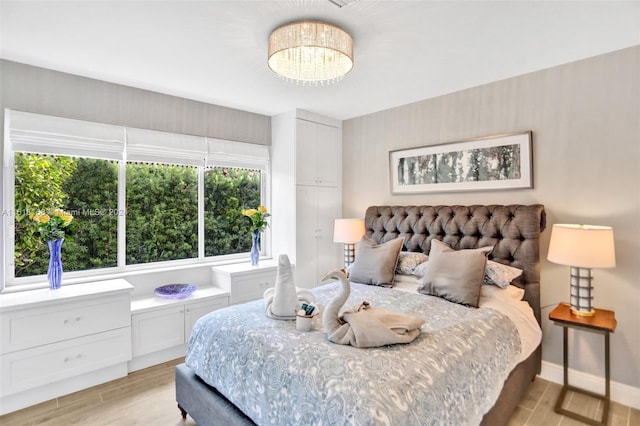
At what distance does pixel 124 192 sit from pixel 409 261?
2713 millimetres

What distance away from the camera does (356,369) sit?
1386 millimetres

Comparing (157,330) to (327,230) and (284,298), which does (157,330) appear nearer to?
(284,298)

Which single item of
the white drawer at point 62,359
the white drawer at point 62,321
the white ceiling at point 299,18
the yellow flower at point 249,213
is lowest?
the white drawer at point 62,359

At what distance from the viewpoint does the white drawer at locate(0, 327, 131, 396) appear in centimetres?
223

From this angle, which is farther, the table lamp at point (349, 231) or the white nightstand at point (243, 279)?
the table lamp at point (349, 231)

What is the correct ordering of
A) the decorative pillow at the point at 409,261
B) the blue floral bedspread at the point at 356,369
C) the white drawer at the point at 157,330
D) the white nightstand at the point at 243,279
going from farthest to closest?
the white nightstand at the point at 243,279
the decorative pillow at the point at 409,261
the white drawer at the point at 157,330
the blue floral bedspread at the point at 356,369

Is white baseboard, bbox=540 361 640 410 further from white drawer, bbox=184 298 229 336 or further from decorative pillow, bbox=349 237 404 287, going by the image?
white drawer, bbox=184 298 229 336

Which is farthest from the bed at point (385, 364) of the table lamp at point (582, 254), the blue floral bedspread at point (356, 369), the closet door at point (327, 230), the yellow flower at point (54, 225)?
the yellow flower at point (54, 225)

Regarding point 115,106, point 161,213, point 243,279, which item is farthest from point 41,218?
point 243,279

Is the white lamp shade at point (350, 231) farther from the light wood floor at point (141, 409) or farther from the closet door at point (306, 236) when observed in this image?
the light wood floor at point (141, 409)

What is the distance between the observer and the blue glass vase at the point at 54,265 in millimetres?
2578

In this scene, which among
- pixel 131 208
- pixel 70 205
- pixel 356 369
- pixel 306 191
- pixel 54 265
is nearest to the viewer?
pixel 356 369

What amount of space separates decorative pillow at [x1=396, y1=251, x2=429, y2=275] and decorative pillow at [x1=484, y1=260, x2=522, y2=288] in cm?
56

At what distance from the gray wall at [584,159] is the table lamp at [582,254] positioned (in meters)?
0.24
